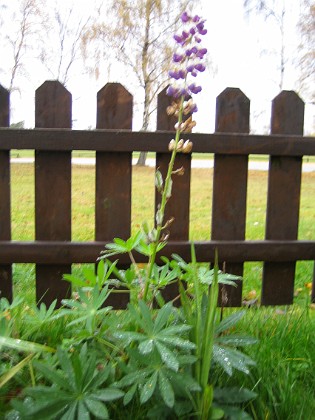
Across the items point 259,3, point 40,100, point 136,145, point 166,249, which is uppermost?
point 259,3

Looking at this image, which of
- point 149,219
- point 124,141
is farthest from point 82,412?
point 149,219

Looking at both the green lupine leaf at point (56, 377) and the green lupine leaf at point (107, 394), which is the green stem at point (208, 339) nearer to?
the green lupine leaf at point (107, 394)

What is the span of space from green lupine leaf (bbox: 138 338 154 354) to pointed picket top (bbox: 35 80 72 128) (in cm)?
187

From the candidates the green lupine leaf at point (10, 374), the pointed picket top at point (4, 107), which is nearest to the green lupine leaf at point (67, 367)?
the green lupine leaf at point (10, 374)

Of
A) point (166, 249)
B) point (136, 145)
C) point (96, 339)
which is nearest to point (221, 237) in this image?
point (166, 249)

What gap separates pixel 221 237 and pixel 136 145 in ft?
2.41

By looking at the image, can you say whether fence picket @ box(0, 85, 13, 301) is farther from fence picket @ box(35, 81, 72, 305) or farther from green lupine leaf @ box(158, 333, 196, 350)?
green lupine leaf @ box(158, 333, 196, 350)

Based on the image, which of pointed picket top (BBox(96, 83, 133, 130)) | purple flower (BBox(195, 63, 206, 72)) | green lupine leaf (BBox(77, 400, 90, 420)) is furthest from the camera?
pointed picket top (BBox(96, 83, 133, 130))

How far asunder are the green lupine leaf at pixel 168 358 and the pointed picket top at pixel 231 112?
6.51ft

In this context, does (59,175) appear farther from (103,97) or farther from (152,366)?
(152,366)

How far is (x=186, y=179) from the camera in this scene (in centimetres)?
292

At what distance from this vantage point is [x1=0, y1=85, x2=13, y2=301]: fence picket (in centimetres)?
279

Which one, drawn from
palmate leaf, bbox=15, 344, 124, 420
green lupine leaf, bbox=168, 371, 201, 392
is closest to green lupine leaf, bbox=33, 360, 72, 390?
palmate leaf, bbox=15, 344, 124, 420

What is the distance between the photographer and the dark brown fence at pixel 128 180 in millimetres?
2764
